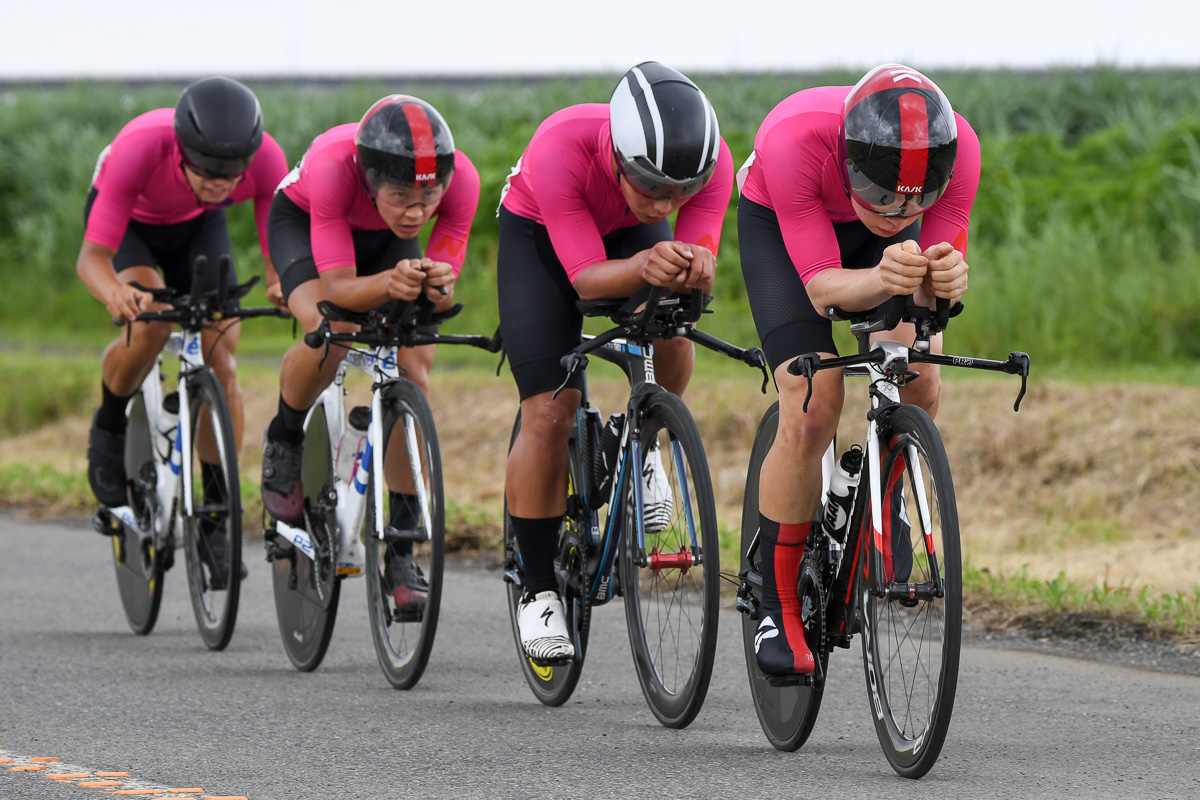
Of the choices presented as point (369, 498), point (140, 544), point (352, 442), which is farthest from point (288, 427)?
point (140, 544)

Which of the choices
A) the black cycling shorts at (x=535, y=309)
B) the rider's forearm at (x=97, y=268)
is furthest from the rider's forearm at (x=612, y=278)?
the rider's forearm at (x=97, y=268)

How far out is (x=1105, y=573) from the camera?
22.9 ft

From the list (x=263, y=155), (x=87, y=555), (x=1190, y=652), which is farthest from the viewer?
(x=87, y=555)

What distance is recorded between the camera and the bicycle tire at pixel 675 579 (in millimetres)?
4633

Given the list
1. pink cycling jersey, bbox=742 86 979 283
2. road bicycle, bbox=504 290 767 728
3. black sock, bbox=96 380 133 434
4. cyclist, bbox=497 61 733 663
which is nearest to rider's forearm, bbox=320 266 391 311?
cyclist, bbox=497 61 733 663

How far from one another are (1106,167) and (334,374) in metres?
11.1

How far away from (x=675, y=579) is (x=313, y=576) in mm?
1847

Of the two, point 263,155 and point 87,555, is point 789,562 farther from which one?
point 87,555

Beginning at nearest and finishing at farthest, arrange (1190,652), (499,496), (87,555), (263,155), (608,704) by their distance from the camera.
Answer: (608,704), (1190,652), (263,155), (87,555), (499,496)

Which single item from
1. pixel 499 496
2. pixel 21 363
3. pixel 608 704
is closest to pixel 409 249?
pixel 608 704

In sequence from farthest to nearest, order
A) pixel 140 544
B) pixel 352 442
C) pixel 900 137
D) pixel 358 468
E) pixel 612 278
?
pixel 140 544
pixel 352 442
pixel 358 468
pixel 612 278
pixel 900 137

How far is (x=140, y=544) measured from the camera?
7.12 metres

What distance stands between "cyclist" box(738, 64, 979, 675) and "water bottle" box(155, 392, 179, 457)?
10.6 feet

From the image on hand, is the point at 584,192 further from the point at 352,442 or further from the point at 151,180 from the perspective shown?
the point at 151,180
